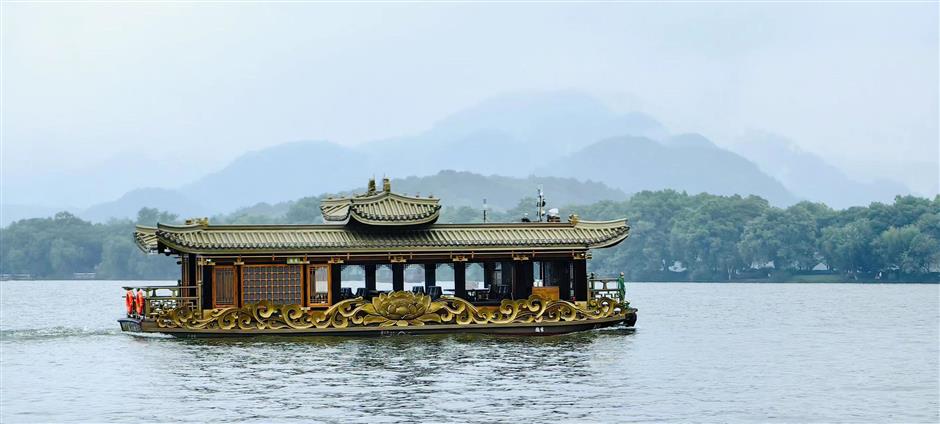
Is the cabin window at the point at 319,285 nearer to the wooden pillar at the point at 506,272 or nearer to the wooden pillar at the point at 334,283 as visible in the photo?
the wooden pillar at the point at 334,283

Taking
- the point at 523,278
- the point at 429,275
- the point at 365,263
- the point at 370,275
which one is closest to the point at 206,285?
the point at 365,263

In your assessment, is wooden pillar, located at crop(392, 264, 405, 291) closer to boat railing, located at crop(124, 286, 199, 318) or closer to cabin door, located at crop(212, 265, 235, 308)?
cabin door, located at crop(212, 265, 235, 308)

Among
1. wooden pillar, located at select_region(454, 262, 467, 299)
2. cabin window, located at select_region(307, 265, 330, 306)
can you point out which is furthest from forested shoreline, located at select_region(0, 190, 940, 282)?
cabin window, located at select_region(307, 265, 330, 306)

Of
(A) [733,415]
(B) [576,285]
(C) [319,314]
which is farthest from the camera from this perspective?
(B) [576,285]

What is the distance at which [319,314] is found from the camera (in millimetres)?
34594

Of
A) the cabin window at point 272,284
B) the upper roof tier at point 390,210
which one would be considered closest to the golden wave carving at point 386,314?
the cabin window at point 272,284

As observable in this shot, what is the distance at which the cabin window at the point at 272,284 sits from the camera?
34.7 metres

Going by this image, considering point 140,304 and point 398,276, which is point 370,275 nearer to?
point 398,276

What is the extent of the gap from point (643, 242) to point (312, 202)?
49.1 meters

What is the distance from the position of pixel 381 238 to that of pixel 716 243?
85.5 m

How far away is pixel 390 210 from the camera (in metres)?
35.5

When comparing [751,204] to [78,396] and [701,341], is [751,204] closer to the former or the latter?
[701,341]

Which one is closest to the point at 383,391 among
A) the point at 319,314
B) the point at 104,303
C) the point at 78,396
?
the point at 78,396

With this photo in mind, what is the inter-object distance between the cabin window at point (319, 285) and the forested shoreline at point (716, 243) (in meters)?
67.4
